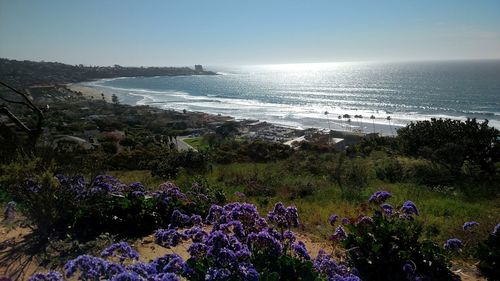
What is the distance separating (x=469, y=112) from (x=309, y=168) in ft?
213

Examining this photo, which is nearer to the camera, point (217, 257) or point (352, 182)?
point (217, 257)

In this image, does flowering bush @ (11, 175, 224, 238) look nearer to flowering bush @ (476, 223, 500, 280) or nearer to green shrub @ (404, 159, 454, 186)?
flowering bush @ (476, 223, 500, 280)

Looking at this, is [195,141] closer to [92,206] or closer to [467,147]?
[467,147]

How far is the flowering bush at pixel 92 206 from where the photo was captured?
5906 millimetres

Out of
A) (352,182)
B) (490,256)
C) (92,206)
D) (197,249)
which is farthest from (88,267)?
(352,182)

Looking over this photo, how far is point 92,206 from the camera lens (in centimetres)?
636

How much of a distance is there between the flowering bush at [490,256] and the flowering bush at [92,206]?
490cm

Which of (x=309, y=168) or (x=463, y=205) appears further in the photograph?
(x=309, y=168)

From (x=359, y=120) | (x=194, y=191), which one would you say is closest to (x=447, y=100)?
(x=359, y=120)

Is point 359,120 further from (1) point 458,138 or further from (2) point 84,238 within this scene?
(2) point 84,238

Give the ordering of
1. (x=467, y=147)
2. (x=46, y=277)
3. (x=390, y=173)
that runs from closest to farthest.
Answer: (x=46, y=277) → (x=390, y=173) → (x=467, y=147)

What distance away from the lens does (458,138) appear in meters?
17.7

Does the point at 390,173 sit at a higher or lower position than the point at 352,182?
lower

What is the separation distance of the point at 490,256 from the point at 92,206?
6.18 metres
